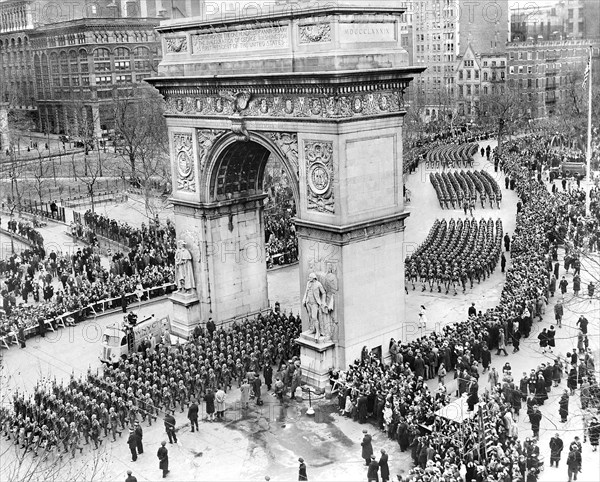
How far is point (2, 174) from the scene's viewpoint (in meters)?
70.4

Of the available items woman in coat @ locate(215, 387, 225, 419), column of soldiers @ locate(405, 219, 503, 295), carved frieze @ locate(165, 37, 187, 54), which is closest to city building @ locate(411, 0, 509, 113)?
column of soldiers @ locate(405, 219, 503, 295)

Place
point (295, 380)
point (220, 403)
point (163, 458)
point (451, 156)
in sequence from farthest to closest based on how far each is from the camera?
1. point (451, 156)
2. point (295, 380)
3. point (220, 403)
4. point (163, 458)

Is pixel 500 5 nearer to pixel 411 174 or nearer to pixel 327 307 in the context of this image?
pixel 411 174

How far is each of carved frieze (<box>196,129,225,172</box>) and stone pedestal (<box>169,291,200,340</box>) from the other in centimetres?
545

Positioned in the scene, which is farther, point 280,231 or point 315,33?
point 280,231

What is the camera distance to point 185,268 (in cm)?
3225

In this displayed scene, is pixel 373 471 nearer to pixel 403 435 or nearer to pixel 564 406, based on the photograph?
pixel 403 435

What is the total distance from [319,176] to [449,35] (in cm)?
10565

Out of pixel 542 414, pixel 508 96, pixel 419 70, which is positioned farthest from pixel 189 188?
pixel 508 96

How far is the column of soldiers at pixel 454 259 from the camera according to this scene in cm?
3794

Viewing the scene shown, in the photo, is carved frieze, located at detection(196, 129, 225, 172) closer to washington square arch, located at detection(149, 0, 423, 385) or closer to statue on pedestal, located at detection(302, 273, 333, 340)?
washington square arch, located at detection(149, 0, 423, 385)

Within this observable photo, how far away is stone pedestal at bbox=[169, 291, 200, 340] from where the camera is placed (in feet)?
105

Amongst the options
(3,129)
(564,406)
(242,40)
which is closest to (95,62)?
(3,129)

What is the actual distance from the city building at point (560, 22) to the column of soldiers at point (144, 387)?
99.7 meters
